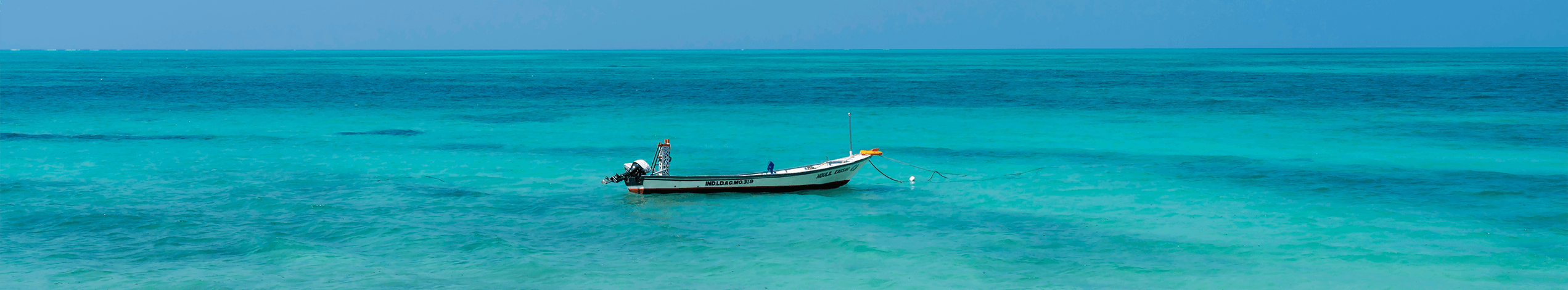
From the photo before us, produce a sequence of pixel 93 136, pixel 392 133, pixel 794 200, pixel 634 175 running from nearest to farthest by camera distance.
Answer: pixel 794 200
pixel 634 175
pixel 93 136
pixel 392 133

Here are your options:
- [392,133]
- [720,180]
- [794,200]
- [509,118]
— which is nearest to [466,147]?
[392,133]

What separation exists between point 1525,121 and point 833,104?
37645 millimetres

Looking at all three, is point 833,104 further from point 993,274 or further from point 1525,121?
point 993,274

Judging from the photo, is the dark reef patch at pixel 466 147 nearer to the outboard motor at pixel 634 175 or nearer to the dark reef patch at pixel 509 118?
the dark reef patch at pixel 509 118

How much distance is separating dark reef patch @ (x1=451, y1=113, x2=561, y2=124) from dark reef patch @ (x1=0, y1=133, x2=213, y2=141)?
13721mm

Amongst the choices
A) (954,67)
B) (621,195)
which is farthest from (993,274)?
(954,67)

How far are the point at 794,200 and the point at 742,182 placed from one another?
1536mm

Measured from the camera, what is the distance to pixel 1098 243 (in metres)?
23.3

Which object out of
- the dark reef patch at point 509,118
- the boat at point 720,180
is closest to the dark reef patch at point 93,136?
the dark reef patch at point 509,118

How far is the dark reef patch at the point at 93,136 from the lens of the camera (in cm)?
4669

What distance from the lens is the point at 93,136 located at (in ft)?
156

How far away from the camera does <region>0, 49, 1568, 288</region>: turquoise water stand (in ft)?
68.4

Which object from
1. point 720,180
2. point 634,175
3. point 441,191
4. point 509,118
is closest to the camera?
point 634,175

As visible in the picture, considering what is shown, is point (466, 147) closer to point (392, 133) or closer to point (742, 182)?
point (392, 133)
